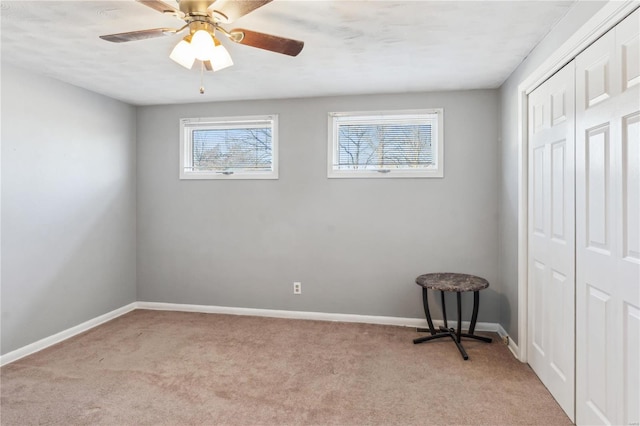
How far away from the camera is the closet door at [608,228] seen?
155 centimetres

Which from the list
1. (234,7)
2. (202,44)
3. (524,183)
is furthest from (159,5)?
(524,183)

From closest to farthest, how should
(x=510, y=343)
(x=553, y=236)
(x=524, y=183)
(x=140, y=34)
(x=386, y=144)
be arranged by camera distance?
(x=140, y=34) → (x=553, y=236) → (x=524, y=183) → (x=510, y=343) → (x=386, y=144)

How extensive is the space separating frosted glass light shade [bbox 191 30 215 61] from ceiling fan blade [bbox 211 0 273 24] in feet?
0.40

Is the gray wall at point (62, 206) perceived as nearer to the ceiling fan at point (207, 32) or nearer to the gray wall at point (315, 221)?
the gray wall at point (315, 221)

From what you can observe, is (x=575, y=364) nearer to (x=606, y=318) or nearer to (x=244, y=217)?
(x=606, y=318)

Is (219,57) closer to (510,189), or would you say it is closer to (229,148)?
(229,148)

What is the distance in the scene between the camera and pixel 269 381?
2562 mm

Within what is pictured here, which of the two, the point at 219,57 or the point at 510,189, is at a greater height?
the point at 219,57

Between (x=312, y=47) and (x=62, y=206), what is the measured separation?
2697 mm

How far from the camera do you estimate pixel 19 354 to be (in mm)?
2955

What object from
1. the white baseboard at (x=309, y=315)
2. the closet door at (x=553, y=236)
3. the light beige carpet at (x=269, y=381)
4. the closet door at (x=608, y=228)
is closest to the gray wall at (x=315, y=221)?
the white baseboard at (x=309, y=315)

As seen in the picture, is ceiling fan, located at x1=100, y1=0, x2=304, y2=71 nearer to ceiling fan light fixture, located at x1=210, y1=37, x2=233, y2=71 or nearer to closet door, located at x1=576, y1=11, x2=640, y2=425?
ceiling fan light fixture, located at x1=210, y1=37, x2=233, y2=71

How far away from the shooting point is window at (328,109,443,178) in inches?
145

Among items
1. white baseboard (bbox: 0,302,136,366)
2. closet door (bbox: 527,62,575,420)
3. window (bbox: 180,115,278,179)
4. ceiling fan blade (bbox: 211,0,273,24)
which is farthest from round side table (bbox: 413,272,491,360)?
white baseboard (bbox: 0,302,136,366)
